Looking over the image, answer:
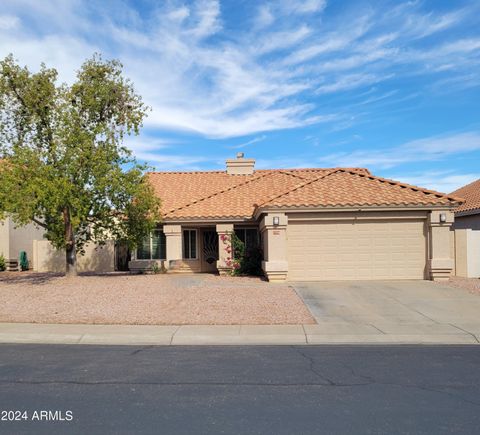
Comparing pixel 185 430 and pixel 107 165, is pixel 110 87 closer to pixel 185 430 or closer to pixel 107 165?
pixel 107 165

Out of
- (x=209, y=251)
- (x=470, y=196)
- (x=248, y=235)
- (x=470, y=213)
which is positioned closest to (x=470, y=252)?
(x=470, y=213)

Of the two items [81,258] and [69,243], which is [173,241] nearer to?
[69,243]

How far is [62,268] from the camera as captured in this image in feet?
85.1

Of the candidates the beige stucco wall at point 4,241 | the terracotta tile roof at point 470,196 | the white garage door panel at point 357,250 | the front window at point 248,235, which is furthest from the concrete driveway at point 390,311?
the beige stucco wall at point 4,241

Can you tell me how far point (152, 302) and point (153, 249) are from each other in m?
10.0

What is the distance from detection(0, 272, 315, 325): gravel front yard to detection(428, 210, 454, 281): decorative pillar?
18.0ft

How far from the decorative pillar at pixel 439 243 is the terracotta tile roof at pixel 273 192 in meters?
0.50

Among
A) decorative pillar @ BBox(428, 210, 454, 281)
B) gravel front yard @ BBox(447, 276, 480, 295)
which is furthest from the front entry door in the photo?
gravel front yard @ BBox(447, 276, 480, 295)

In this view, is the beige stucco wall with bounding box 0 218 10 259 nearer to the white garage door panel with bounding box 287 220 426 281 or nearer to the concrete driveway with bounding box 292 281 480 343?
the white garage door panel with bounding box 287 220 426 281

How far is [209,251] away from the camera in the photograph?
24.4m

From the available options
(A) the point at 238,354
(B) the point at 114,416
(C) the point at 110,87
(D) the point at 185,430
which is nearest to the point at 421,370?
(A) the point at 238,354

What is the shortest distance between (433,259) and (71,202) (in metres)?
12.4

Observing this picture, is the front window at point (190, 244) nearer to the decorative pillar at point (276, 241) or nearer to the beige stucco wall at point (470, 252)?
the decorative pillar at point (276, 241)

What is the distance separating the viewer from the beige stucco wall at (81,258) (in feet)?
85.4
